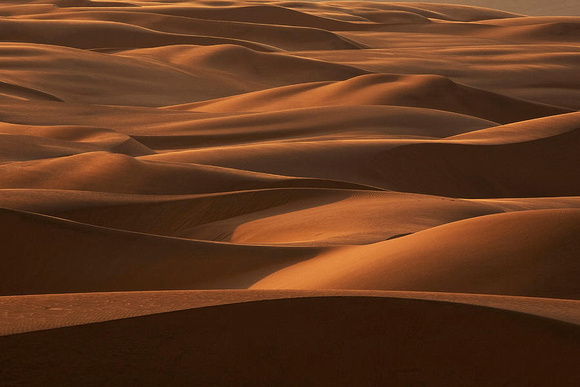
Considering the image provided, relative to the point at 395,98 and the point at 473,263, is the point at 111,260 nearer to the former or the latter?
the point at 473,263

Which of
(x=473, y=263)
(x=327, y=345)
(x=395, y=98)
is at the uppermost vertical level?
(x=327, y=345)

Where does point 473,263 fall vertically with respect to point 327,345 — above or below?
below

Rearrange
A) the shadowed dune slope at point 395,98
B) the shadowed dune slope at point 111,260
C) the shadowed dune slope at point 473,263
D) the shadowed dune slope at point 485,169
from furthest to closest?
the shadowed dune slope at point 395,98 < the shadowed dune slope at point 485,169 < the shadowed dune slope at point 111,260 < the shadowed dune slope at point 473,263

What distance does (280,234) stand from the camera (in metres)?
2.78

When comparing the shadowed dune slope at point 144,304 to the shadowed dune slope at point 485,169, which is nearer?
the shadowed dune slope at point 144,304

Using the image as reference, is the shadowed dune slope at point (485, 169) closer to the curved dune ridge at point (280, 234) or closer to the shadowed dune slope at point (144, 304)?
the curved dune ridge at point (280, 234)

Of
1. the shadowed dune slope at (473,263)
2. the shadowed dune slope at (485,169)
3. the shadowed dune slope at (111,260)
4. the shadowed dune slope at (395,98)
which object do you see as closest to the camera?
the shadowed dune slope at (473,263)

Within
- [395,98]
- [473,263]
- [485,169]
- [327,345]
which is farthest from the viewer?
[395,98]

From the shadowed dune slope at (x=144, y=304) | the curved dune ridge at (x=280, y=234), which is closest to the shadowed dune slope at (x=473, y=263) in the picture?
the curved dune ridge at (x=280, y=234)

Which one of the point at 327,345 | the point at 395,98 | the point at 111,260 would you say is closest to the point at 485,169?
the point at 395,98

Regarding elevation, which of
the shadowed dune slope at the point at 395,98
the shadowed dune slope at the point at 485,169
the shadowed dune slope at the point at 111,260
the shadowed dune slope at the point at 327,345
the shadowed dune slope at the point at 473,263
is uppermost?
the shadowed dune slope at the point at 327,345

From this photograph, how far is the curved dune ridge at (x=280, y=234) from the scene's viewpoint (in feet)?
4.09

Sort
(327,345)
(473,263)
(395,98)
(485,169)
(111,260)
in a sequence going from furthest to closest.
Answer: (395,98), (485,169), (111,260), (473,263), (327,345)

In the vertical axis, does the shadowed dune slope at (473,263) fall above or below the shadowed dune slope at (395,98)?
above
